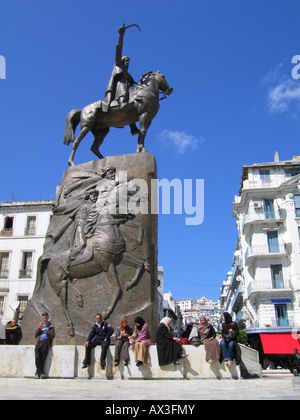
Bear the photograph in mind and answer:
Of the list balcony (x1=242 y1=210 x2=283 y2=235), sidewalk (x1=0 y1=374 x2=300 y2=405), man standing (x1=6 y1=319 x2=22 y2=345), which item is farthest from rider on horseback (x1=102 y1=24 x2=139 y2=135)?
balcony (x1=242 y1=210 x2=283 y2=235)

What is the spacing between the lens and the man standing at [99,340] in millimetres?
7773

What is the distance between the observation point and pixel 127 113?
514 inches

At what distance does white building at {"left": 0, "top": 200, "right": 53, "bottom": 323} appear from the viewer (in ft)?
113

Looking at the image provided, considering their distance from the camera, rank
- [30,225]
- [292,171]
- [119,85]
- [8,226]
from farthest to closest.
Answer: [292,171], [8,226], [30,225], [119,85]

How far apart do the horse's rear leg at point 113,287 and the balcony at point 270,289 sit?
26863 millimetres

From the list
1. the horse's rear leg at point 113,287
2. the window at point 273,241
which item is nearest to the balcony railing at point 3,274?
the window at point 273,241

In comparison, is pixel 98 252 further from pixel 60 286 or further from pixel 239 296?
pixel 239 296

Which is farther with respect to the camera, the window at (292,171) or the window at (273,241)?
the window at (292,171)

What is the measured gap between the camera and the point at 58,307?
405 inches

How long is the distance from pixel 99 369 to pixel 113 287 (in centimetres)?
253

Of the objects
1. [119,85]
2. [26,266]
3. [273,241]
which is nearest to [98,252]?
[119,85]

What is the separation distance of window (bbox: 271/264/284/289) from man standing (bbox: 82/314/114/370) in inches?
1165

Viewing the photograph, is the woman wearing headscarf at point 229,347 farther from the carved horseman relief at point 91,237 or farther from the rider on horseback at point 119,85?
the rider on horseback at point 119,85
